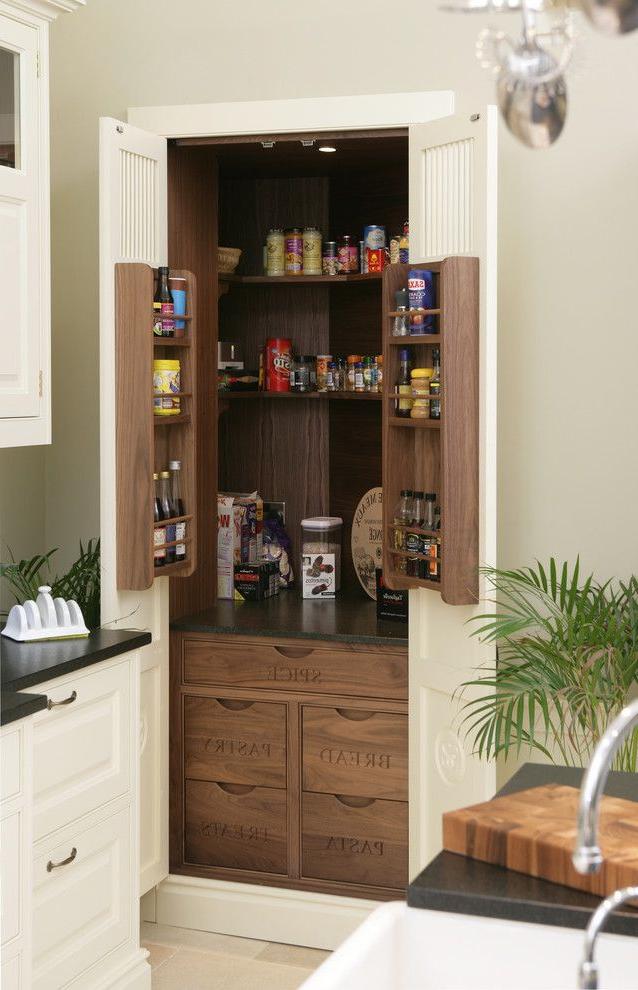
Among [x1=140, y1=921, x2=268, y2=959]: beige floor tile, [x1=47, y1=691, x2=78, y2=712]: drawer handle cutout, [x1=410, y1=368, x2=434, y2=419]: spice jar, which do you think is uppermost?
[x1=410, y1=368, x2=434, y2=419]: spice jar

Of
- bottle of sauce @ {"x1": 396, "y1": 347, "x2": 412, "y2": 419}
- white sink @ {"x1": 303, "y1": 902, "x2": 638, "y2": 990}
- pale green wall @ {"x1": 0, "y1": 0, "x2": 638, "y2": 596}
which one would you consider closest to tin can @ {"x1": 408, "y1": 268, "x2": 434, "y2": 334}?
bottle of sauce @ {"x1": 396, "y1": 347, "x2": 412, "y2": 419}

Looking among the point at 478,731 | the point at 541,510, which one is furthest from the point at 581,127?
the point at 478,731

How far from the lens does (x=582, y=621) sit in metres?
3.15

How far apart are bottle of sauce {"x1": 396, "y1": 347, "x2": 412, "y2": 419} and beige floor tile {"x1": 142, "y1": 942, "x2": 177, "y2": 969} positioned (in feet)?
5.78

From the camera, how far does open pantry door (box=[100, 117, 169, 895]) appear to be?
11.2ft

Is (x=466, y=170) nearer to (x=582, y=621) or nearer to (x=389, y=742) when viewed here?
(x=582, y=621)

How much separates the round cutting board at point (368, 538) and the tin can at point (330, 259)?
80 cm

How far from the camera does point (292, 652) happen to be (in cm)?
374

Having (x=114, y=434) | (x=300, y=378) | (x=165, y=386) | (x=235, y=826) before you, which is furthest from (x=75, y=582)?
(x=300, y=378)

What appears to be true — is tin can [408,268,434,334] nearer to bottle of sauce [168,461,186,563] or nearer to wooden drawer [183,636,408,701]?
bottle of sauce [168,461,186,563]

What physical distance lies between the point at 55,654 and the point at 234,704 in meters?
0.94

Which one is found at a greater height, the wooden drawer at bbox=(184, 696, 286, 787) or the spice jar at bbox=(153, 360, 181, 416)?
the spice jar at bbox=(153, 360, 181, 416)

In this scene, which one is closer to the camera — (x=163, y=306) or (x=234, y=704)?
(x=163, y=306)

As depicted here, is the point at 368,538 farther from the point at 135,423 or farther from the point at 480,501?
the point at 135,423
